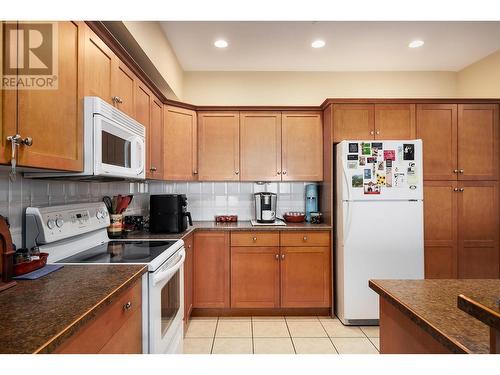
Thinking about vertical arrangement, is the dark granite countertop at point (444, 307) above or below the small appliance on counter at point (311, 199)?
below

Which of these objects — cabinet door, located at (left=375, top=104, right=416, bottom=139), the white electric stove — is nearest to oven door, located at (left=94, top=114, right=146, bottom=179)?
the white electric stove

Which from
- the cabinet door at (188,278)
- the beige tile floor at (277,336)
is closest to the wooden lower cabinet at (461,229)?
the beige tile floor at (277,336)

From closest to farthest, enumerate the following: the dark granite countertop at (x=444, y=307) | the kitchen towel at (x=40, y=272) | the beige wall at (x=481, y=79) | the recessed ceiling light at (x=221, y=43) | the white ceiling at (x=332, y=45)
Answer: the dark granite countertop at (x=444, y=307)
the kitchen towel at (x=40, y=272)
the white ceiling at (x=332, y=45)
the recessed ceiling light at (x=221, y=43)
the beige wall at (x=481, y=79)

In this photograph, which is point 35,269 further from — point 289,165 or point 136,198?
point 289,165

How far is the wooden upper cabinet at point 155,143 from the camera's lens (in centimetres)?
247

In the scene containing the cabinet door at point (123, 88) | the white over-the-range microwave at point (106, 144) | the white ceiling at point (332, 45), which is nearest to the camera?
the white over-the-range microwave at point (106, 144)

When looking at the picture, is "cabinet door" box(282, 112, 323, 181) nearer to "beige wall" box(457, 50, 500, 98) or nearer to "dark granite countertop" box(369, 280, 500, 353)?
"beige wall" box(457, 50, 500, 98)

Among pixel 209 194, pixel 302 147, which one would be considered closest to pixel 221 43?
pixel 302 147

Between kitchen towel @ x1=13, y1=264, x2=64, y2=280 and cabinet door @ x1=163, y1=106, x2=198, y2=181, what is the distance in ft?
5.07

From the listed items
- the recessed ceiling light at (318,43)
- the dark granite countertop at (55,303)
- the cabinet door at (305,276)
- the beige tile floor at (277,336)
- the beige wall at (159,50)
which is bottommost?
the beige tile floor at (277,336)

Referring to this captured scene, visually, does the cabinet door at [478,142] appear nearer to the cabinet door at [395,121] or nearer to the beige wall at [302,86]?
the cabinet door at [395,121]

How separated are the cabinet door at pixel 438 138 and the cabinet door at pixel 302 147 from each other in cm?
101

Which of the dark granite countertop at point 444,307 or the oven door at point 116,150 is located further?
the oven door at point 116,150

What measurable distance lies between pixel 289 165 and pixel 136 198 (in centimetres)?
166
